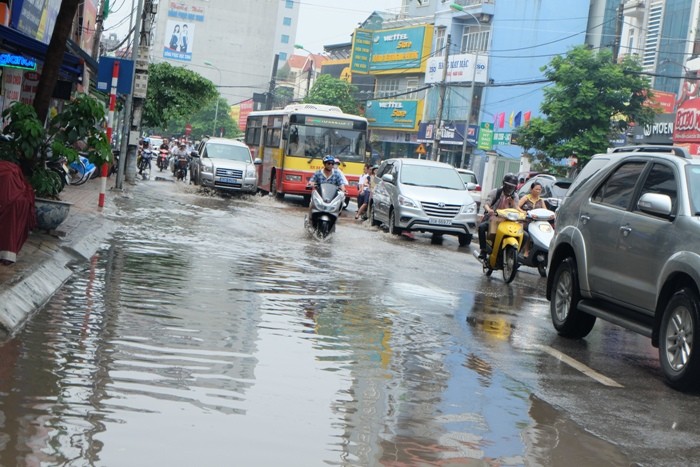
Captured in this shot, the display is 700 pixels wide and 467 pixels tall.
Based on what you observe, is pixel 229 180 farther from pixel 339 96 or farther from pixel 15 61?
pixel 339 96

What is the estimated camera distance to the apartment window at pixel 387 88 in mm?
82344

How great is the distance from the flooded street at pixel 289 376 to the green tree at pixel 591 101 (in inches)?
1201

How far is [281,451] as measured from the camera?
552cm

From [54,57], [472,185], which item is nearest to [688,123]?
[472,185]

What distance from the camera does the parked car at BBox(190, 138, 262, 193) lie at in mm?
35406

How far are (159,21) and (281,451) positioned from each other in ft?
541

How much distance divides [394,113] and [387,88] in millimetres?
5054

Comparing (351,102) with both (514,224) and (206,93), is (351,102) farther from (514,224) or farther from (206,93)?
(514,224)

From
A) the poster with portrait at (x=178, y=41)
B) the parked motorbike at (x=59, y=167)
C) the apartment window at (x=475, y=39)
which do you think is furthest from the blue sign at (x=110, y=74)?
the poster with portrait at (x=178, y=41)

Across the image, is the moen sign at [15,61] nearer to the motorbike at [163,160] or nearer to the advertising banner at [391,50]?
the motorbike at [163,160]

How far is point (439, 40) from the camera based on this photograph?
7394cm

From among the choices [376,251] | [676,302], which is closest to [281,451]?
[676,302]

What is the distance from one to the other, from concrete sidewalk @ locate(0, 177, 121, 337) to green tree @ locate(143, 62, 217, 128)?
24233 millimetres

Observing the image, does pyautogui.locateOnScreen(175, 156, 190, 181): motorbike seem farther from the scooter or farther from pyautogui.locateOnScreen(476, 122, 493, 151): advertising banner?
the scooter
